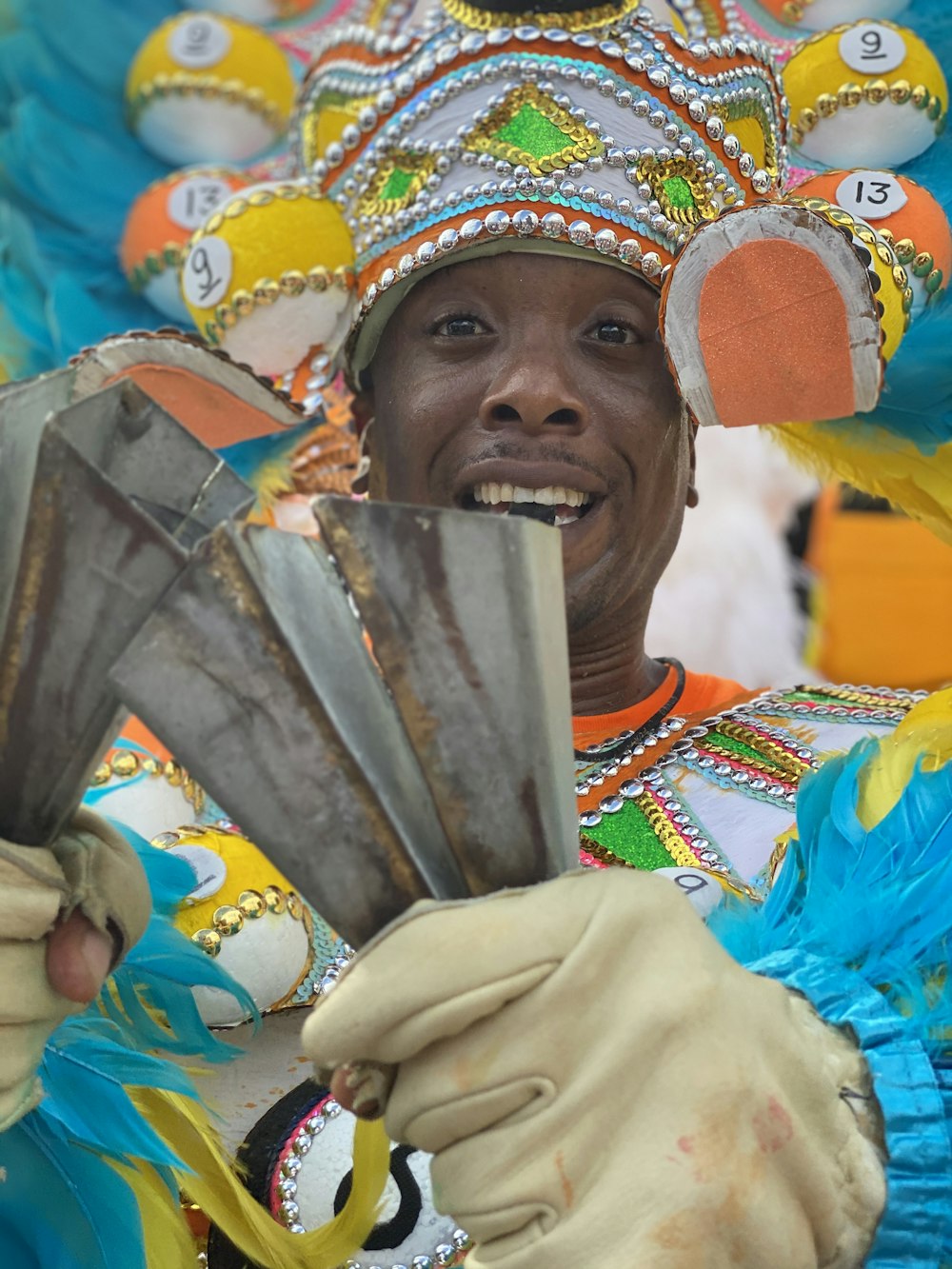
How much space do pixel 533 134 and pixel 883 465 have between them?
613mm

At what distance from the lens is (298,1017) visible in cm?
208

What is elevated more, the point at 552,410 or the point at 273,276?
the point at 273,276

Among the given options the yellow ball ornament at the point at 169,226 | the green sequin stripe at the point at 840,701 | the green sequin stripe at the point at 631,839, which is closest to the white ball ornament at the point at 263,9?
the yellow ball ornament at the point at 169,226

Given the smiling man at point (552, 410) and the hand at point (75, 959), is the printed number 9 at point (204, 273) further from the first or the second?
the hand at point (75, 959)

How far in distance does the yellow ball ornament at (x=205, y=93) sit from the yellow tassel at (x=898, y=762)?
174cm

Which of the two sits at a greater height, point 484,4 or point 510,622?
point 484,4

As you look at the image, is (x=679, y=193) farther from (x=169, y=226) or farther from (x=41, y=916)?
(x=41, y=916)

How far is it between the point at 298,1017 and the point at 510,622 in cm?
85

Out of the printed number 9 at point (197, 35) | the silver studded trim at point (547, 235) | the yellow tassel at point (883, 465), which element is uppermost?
the printed number 9 at point (197, 35)

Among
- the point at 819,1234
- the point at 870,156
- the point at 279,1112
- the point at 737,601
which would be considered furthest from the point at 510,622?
the point at 737,601

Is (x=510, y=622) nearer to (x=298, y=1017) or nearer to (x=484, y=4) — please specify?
(x=298, y=1017)

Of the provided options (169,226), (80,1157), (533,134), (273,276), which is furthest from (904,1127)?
(169,226)

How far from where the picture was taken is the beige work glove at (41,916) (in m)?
1.39

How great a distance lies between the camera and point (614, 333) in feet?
7.33
